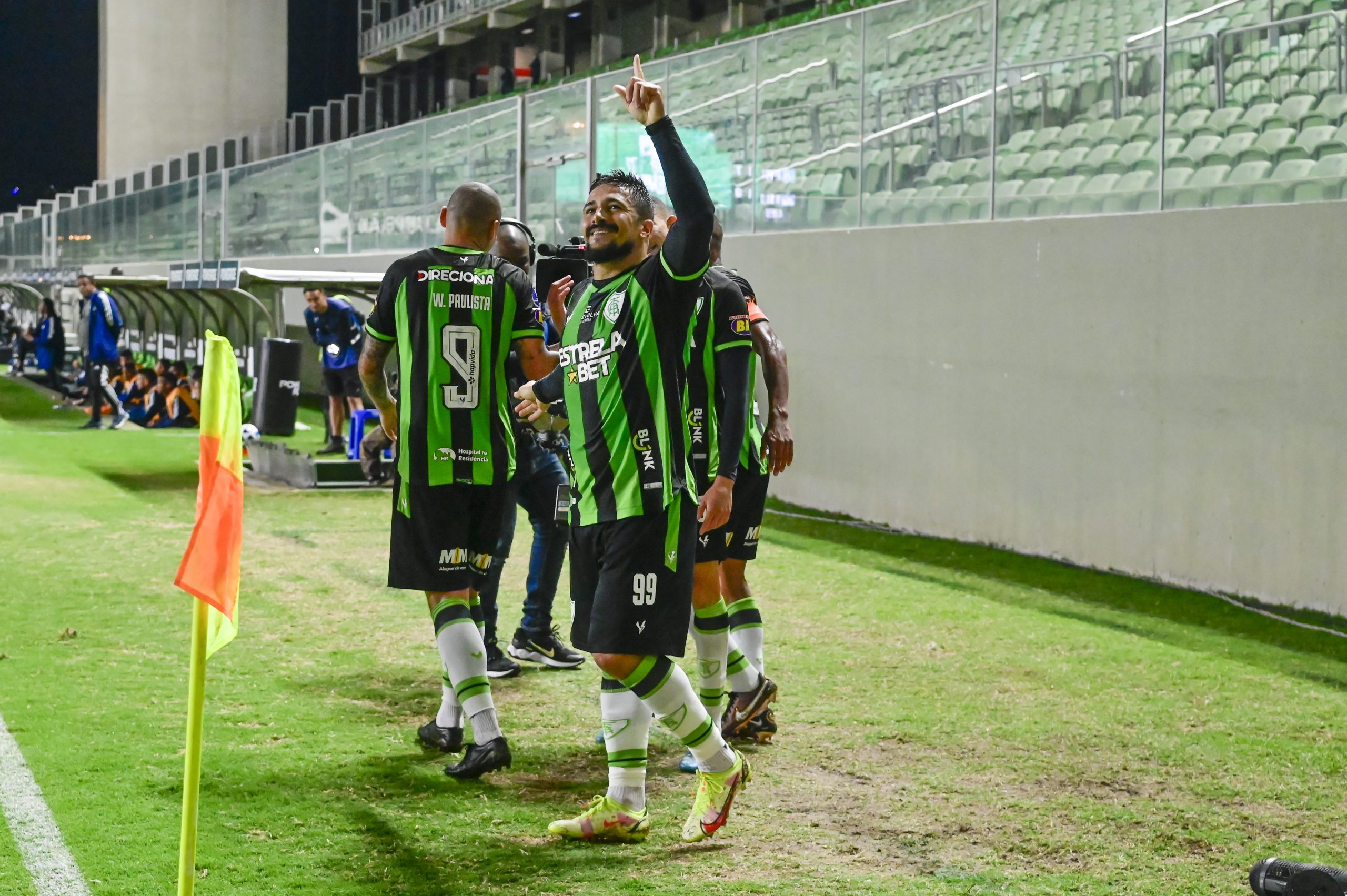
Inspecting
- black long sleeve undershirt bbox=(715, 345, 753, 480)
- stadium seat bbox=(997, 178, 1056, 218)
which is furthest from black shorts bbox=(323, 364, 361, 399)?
black long sleeve undershirt bbox=(715, 345, 753, 480)

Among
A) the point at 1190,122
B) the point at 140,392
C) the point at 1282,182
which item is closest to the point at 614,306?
the point at 1282,182

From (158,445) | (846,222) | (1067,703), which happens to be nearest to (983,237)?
(846,222)

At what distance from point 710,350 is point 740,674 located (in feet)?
4.50

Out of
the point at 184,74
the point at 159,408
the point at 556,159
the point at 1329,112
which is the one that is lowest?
the point at 159,408

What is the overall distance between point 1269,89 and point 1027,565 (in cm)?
349

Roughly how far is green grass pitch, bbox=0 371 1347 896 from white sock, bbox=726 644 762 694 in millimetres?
241

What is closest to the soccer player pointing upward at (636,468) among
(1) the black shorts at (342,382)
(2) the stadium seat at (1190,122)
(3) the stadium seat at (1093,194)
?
(2) the stadium seat at (1190,122)

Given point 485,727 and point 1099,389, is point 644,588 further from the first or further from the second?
point 1099,389

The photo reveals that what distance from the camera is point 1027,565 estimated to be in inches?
390

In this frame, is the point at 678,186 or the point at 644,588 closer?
the point at 678,186

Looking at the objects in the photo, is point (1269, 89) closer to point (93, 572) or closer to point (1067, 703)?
point (1067, 703)

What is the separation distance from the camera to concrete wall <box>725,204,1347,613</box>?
325 inches

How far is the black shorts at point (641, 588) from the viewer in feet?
13.1

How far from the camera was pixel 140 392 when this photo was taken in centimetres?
2045
